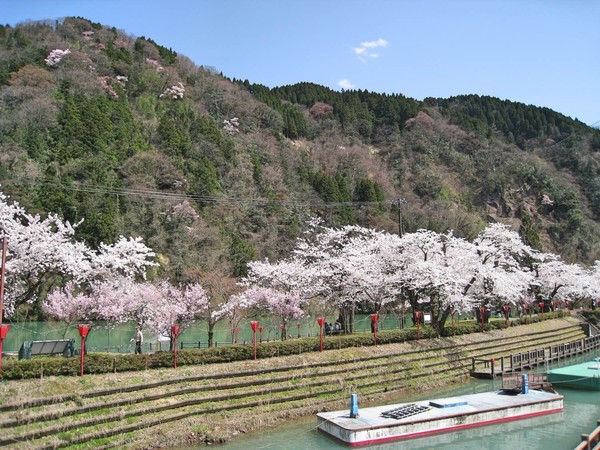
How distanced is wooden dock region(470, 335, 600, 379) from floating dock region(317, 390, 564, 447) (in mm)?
6037

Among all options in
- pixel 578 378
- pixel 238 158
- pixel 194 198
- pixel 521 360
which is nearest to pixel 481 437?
pixel 578 378

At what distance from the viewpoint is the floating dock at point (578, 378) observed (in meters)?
26.2

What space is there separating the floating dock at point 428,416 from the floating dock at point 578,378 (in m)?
4.95

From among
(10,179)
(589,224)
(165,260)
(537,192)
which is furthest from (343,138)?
(10,179)

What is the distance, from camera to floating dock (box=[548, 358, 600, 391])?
2619cm

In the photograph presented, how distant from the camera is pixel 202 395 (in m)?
18.4

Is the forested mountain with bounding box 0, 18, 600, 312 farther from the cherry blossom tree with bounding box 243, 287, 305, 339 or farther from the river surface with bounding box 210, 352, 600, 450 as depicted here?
the river surface with bounding box 210, 352, 600, 450

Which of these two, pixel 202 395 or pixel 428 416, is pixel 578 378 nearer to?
pixel 428 416

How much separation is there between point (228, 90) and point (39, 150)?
1741 inches

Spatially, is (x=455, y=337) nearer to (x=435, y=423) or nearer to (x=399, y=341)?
(x=399, y=341)

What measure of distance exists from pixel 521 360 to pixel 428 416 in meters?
14.7

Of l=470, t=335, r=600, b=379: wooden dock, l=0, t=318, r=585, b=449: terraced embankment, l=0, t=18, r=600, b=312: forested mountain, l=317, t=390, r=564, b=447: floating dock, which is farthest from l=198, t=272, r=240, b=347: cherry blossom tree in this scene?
l=317, t=390, r=564, b=447: floating dock

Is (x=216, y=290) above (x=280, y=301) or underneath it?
above

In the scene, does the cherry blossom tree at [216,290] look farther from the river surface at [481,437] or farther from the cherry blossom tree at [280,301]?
the river surface at [481,437]
